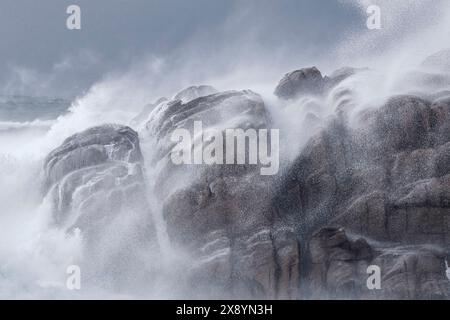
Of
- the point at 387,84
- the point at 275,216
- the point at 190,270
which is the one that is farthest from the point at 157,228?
the point at 387,84

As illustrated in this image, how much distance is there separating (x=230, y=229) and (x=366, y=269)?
15.5ft

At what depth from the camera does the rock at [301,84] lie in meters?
24.9

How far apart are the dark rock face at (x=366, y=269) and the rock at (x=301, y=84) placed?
777 centimetres

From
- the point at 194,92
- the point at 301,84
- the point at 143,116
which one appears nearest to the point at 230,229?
the point at 301,84

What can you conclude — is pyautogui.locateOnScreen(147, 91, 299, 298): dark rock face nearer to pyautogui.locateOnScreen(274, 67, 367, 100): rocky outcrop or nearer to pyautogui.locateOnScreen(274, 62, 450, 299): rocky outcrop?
pyautogui.locateOnScreen(274, 62, 450, 299): rocky outcrop

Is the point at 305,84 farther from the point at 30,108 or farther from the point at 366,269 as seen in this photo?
the point at 30,108

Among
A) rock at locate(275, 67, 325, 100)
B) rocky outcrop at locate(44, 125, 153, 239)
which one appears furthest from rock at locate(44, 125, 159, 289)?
rock at locate(275, 67, 325, 100)

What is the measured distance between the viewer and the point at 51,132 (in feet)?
98.0

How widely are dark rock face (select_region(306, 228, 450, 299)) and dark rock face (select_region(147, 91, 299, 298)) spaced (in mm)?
906

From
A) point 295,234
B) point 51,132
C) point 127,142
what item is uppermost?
point 51,132

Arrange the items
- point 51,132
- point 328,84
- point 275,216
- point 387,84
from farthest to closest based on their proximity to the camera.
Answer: point 51,132
point 328,84
point 387,84
point 275,216

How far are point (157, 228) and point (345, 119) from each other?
8307 millimetres

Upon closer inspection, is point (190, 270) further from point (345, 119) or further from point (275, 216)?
point (345, 119)

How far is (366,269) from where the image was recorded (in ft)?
61.1
